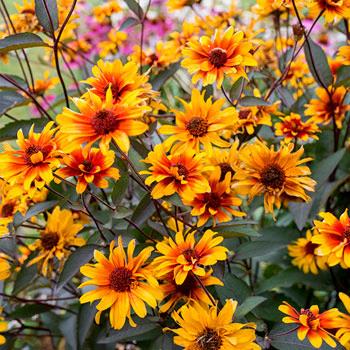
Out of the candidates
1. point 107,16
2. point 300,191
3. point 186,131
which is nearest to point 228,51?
point 186,131

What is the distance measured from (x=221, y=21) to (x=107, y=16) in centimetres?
38

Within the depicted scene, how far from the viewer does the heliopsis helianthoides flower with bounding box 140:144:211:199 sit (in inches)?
29.0

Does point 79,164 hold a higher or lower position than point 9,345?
higher

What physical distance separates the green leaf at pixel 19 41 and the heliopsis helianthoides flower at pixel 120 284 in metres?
0.38

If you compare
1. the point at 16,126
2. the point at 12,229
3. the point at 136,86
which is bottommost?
the point at 12,229

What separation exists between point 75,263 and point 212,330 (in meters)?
0.26

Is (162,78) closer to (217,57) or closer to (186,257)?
(217,57)

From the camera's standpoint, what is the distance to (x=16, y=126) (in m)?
0.99

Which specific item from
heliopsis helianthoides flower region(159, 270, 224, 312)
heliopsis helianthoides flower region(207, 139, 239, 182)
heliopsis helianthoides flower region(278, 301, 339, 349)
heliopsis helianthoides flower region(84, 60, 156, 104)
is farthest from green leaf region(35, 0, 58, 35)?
heliopsis helianthoides flower region(278, 301, 339, 349)

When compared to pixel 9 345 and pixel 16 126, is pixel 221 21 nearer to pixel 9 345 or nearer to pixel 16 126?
pixel 16 126

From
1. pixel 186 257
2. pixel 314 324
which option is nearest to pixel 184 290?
pixel 186 257

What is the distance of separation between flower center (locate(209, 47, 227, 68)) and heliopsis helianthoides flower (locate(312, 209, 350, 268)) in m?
0.30

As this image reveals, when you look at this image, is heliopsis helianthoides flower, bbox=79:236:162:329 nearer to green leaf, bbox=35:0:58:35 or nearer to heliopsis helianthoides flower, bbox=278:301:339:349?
heliopsis helianthoides flower, bbox=278:301:339:349

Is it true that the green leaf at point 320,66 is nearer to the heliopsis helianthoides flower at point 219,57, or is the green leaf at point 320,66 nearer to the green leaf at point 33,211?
Result: the heliopsis helianthoides flower at point 219,57
